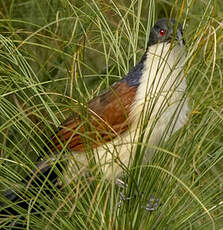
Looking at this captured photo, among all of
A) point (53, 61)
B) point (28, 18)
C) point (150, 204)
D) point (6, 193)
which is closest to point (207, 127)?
point (150, 204)

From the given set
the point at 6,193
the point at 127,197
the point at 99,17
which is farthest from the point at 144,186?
the point at 99,17

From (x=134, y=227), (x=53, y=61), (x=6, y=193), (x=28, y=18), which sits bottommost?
(x=134, y=227)

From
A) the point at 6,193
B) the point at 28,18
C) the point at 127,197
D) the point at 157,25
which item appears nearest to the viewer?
the point at 127,197

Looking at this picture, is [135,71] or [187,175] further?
[135,71]

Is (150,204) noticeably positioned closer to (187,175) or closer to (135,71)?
(187,175)

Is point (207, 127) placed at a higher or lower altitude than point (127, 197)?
higher

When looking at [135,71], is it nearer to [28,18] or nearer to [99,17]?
[99,17]

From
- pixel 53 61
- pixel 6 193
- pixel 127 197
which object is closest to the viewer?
pixel 127 197

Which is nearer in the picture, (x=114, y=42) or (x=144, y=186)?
(x=144, y=186)

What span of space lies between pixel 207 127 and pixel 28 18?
1483 mm

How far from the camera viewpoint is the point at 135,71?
7.03ft

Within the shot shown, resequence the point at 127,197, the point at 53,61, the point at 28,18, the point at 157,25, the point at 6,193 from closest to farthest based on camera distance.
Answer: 1. the point at 127,197
2. the point at 6,193
3. the point at 157,25
4. the point at 53,61
5. the point at 28,18

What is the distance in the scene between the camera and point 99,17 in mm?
1952

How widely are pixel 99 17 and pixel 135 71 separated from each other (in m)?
0.28
